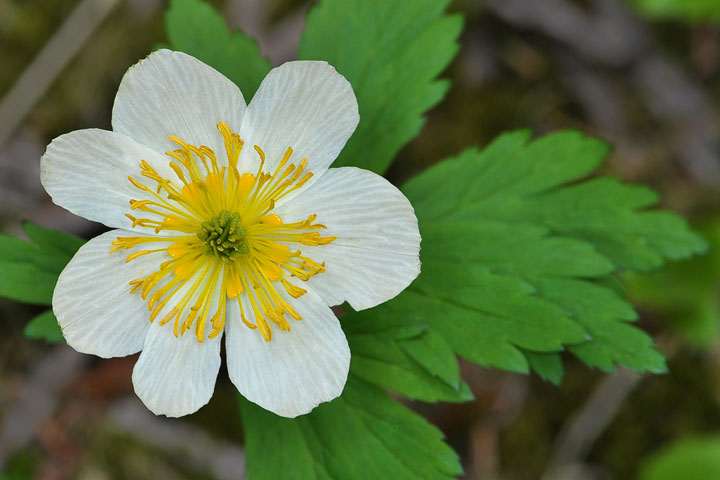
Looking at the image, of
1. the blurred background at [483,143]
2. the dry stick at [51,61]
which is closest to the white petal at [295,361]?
the blurred background at [483,143]

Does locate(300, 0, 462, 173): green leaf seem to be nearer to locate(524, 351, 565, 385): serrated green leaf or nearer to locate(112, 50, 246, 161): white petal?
locate(112, 50, 246, 161): white petal

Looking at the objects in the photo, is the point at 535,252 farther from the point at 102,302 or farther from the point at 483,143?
the point at 483,143

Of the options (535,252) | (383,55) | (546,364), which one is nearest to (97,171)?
(383,55)

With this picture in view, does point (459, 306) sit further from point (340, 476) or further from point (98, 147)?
point (98, 147)

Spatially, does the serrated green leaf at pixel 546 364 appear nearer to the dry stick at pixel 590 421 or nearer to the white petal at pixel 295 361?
the white petal at pixel 295 361

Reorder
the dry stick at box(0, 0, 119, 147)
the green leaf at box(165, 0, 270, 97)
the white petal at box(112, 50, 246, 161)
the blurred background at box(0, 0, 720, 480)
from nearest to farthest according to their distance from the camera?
the white petal at box(112, 50, 246, 161) → the green leaf at box(165, 0, 270, 97) → the blurred background at box(0, 0, 720, 480) → the dry stick at box(0, 0, 119, 147)

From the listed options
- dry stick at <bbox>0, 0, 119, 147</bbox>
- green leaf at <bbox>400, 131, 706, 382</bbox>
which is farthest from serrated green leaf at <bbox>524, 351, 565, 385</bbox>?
dry stick at <bbox>0, 0, 119, 147</bbox>
